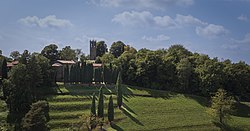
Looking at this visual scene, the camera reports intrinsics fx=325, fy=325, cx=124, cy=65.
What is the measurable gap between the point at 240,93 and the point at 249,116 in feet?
36.6

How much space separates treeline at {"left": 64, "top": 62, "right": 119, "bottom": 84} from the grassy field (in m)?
3.33

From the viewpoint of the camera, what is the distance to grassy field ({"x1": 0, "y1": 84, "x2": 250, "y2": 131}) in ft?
180

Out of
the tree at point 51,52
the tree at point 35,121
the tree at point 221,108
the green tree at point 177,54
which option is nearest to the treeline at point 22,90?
the tree at point 35,121

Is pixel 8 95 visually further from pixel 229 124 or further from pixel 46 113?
pixel 229 124

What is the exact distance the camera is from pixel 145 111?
62094 millimetres

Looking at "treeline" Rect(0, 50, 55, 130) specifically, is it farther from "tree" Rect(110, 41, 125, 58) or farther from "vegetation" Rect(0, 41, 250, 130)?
"tree" Rect(110, 41, 125, 58)

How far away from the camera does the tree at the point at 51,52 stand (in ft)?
306

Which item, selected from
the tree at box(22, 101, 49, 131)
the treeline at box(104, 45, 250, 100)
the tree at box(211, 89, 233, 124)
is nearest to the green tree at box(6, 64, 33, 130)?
the tree at box(22, 101, 49, 131)

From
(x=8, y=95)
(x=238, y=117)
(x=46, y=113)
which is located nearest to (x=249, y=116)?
(x=238, y=117)

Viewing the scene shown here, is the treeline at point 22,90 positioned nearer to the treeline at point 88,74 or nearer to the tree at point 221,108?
the treeline at point 88,74

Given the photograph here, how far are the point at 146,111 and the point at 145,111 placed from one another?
0.20 meters

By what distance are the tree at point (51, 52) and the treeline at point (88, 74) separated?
1715cm

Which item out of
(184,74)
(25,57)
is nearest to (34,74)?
(25,57)

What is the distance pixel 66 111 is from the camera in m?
57.4
